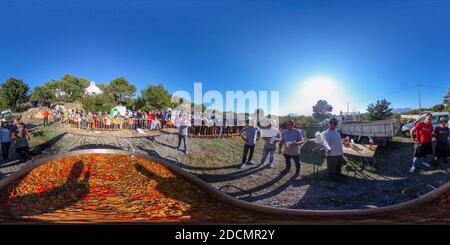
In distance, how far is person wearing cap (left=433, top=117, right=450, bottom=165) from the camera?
5.77 ft

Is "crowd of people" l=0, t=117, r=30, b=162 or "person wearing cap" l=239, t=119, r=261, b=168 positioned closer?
"person wearing cap" l=239, t=119, r=261, b=168

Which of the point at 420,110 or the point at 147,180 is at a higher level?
the point at 420,110

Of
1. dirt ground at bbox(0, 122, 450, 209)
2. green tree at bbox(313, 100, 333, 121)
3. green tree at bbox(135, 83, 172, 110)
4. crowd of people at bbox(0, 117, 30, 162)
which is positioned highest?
green tree at bbox(135, 83, 172, 110)

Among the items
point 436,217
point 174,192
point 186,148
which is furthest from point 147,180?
point 436,217

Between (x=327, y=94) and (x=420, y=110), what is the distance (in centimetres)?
58

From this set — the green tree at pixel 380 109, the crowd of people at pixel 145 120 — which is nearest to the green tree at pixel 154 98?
the crowd of people at pixel 145 120

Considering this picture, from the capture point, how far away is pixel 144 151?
1.87 m

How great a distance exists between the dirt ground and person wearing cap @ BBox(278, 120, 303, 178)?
0.12 ft

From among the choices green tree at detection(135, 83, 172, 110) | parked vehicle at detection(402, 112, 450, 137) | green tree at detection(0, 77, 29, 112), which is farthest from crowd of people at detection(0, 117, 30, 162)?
parked vehicle at detection(402, 112, 450, 137)

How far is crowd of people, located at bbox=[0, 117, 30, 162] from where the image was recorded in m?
1.80

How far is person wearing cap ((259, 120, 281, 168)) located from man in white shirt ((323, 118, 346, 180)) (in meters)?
0.30

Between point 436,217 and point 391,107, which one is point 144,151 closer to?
point 391,107

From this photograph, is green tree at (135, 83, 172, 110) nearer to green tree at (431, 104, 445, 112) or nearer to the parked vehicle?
the parked vehicle

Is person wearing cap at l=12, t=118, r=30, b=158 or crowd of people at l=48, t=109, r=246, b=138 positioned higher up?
crowd of people at l=48, t=109, r=246, b=138
